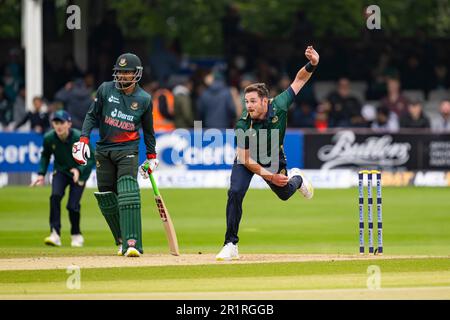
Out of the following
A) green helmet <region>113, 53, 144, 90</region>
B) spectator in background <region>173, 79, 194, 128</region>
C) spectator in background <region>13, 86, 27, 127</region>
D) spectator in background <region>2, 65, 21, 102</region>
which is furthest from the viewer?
spectator in background <region>2, 65, 21, 102</region>

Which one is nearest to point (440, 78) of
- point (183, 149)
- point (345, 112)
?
point (345, 112)

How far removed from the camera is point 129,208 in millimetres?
15016

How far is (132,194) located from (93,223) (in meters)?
7.55

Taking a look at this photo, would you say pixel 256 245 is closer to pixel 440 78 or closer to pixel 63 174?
pixel 63 174

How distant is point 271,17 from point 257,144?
25.2 metres

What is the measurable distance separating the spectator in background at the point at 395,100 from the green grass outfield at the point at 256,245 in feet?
9.19

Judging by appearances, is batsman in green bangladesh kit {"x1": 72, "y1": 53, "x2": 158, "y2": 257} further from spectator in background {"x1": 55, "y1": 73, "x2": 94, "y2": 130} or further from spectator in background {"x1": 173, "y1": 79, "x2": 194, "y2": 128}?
spectator in background {"x1": 173, "y1": 79, "x2": 194, "y2": 128}

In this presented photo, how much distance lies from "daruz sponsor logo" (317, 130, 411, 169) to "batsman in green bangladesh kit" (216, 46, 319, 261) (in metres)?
14.1

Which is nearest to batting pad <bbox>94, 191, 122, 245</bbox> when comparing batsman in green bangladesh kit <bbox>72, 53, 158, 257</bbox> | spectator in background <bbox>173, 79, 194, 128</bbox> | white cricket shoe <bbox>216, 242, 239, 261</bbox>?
batsman in green bangladesh kit <bbox>72, 53, 158, 257</bbox>

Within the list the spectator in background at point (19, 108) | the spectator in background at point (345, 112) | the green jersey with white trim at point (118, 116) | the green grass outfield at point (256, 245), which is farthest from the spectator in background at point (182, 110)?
the green jersey with white trim at point (118, 116)

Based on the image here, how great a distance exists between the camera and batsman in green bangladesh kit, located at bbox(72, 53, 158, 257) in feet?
49.0

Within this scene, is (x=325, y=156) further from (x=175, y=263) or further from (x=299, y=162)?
(x=175, y=263)
